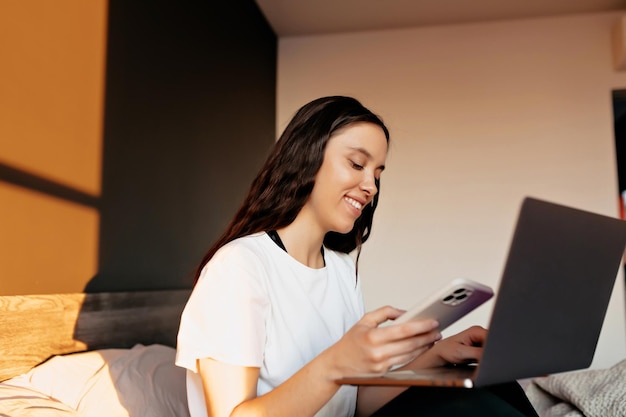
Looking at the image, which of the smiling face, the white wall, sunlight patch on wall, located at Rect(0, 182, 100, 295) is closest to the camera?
the smiling face

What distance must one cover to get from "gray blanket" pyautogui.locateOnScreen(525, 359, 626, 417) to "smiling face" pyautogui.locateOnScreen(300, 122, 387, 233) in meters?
0.74

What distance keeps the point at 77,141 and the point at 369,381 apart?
4.00ft

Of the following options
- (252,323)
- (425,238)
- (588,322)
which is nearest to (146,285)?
(252,323)

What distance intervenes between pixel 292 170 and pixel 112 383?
2.16ft

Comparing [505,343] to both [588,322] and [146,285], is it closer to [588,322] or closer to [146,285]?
[588,322]

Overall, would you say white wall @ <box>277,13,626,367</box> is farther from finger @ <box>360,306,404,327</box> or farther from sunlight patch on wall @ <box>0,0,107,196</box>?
finger @ <box>360,306,404,327</box>

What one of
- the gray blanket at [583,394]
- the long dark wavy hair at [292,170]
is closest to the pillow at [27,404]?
the long dark wavy hair at [292,170]

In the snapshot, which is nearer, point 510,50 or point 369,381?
point 369,381

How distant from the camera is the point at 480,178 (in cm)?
372

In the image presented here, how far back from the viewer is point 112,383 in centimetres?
145

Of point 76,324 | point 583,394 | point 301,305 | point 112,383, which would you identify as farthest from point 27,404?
point 583,394

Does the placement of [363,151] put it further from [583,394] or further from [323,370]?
[583,394]

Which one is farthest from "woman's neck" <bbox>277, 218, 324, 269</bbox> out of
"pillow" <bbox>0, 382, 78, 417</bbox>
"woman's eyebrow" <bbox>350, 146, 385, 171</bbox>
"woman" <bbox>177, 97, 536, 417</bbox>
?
"pillow" <bbox>0, 382, 78, 417</bbox>

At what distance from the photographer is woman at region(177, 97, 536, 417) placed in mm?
934
